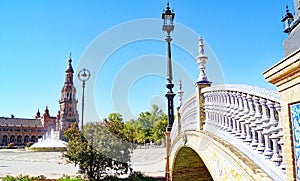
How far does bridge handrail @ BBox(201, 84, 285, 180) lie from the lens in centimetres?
290

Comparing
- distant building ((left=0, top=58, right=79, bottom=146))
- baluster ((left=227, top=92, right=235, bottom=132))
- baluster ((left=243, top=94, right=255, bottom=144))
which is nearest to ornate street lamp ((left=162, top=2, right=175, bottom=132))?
baluster ((left=227, top=92, right=235, bottom=132))

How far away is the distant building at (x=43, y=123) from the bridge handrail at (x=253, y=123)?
69.0 metres

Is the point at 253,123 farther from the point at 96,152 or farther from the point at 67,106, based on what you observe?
the point at 67,106

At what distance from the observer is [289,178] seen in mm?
2402

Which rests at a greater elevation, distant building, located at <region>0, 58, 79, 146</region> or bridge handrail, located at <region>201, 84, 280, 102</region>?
distant building, located at <region>0, 58, 79, 146</region>

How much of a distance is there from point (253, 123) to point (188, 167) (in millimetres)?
7846

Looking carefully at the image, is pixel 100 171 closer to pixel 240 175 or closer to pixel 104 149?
pixel 104 149

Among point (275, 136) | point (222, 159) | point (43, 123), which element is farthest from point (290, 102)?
point (43, 123)

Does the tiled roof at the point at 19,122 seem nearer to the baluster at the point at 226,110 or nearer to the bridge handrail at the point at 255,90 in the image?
the baluster at the point at 226,110

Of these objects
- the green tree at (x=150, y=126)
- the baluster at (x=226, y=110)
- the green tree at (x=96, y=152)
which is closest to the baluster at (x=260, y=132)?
the baluster at (x=226, y=110)

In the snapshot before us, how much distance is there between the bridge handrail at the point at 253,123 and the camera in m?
2.90

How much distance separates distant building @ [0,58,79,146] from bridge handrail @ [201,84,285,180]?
226 ft

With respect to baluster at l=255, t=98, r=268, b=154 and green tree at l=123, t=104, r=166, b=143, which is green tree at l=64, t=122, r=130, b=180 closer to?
baluster at l=255, t=98, r=268, b=154

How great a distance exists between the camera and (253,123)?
11.3 feet
